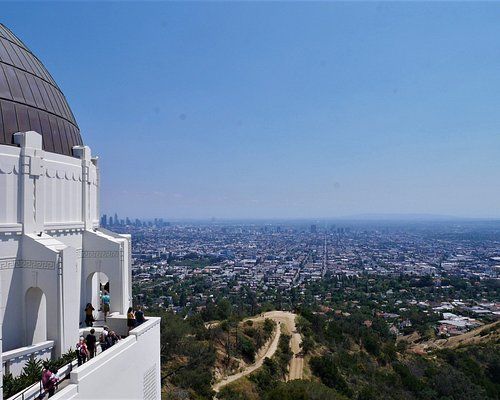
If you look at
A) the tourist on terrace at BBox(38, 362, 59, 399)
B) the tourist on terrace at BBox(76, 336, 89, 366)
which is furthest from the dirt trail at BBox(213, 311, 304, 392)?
the tourist on terrace at BBox(38, 362, 59, 399)

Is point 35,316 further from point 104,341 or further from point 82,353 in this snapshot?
point 82,353

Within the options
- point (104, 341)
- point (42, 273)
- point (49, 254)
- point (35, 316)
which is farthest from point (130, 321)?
point (49, 254)

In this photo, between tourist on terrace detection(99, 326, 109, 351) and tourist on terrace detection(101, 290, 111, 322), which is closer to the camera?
tourist on terrace detection(99, 326, 109, 351)

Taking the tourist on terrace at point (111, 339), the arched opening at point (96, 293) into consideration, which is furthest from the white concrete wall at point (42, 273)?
the arched opening at point (96, 293)

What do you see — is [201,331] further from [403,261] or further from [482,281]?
[403,261]

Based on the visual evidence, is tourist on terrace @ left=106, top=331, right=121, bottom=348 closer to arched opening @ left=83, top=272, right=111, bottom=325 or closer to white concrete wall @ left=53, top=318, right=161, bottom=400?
white concrete wall @ left=53, top=318, right=161, bottom=400

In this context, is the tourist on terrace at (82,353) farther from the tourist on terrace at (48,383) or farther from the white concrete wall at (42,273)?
the tourist on terrace at (48,383)
